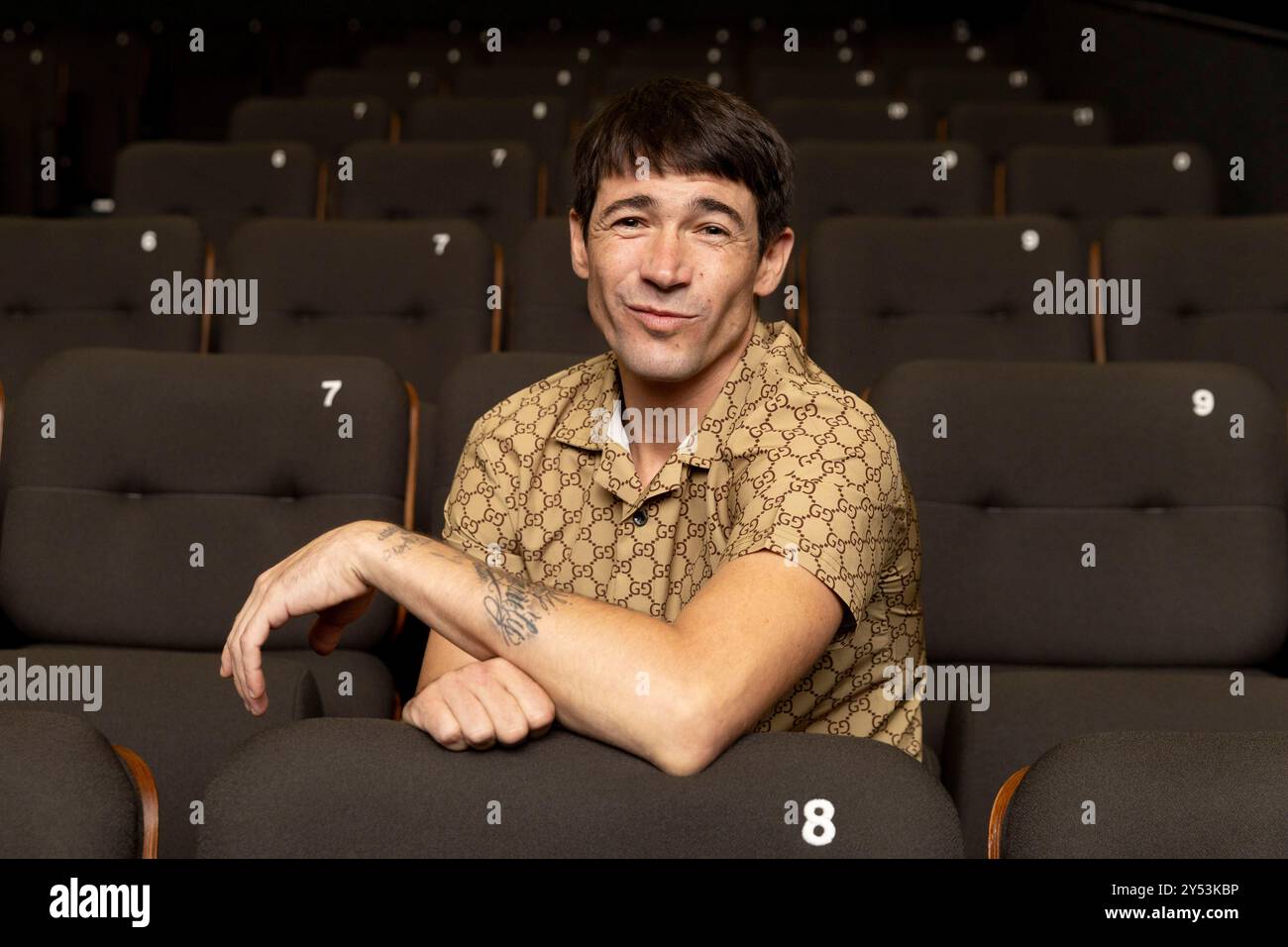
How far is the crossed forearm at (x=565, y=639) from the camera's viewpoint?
0.49 meters

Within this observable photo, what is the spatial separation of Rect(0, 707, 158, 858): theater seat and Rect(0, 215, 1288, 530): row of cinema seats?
0.90m

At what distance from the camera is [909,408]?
93 centimetres

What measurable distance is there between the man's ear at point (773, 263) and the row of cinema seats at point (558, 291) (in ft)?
2.04

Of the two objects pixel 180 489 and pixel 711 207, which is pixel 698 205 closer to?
pixel 711 207

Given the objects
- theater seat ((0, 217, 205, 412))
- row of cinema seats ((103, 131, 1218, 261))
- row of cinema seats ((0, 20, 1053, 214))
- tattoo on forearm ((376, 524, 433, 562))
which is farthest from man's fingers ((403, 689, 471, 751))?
row of cinema seats ((0, 20, 1053, 214))

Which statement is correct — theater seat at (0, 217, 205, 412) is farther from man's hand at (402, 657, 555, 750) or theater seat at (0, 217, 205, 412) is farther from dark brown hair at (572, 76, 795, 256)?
man's hand at (402, 657, 555, 750)

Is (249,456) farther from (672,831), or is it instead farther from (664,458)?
(672,831)

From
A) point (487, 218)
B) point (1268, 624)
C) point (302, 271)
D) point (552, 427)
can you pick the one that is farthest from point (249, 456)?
point (487, 218)

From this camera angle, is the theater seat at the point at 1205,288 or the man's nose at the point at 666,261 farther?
the theater seat at the point at 1205,288

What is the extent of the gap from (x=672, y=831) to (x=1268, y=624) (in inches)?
25.1

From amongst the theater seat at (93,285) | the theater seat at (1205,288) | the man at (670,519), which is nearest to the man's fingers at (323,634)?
the man at (670,519)

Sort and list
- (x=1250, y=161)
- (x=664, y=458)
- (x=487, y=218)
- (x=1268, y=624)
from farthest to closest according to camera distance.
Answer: (x=1250, y=161) → (x=487, y=218) → (x=1268, y=624) → (x=664, y=458)

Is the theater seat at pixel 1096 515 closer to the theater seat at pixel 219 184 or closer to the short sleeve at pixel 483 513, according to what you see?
the short sleeve at pixel 483 513

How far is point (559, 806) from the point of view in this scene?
0.45 m
